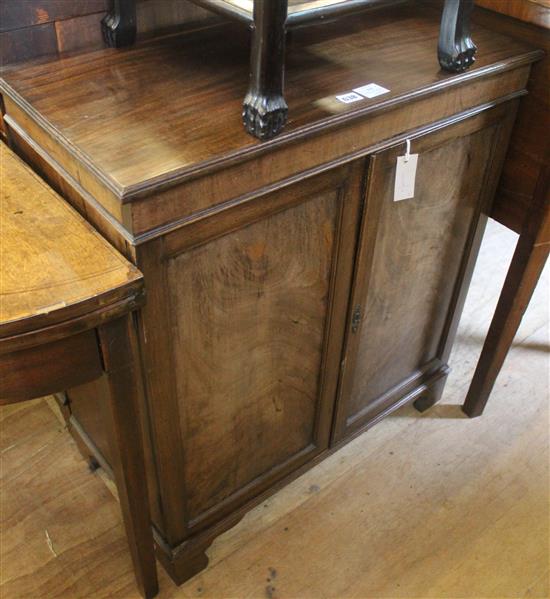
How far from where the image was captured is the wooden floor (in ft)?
4.35

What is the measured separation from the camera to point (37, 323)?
0.75m

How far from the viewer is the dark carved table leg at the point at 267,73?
0.81 metres

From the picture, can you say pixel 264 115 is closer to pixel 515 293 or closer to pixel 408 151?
pixel 408 151

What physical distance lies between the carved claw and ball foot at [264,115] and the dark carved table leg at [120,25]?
313 mm

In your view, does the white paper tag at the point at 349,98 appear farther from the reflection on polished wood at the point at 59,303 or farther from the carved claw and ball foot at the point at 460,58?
the reflection on polished wood at the point at 59,303

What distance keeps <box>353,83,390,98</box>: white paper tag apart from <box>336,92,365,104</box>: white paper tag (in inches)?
0.5

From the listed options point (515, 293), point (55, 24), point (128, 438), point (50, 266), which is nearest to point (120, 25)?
point (55, 24)

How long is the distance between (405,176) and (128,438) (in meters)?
0.59

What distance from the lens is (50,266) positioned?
2.63 feet

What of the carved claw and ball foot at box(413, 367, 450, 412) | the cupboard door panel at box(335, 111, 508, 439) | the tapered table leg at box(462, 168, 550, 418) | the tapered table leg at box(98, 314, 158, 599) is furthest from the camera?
the carved claw and ball foot at box(413, 367, 450, 412)

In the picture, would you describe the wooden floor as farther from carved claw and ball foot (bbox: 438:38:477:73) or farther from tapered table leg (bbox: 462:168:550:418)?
carved claw and ball foot (bbox: 438:38:477:73)

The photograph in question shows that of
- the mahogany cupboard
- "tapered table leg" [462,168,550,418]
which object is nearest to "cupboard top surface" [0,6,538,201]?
the mahogany cupboard

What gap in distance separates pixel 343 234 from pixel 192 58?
1.16 ft

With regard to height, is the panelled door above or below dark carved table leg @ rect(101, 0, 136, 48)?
below
